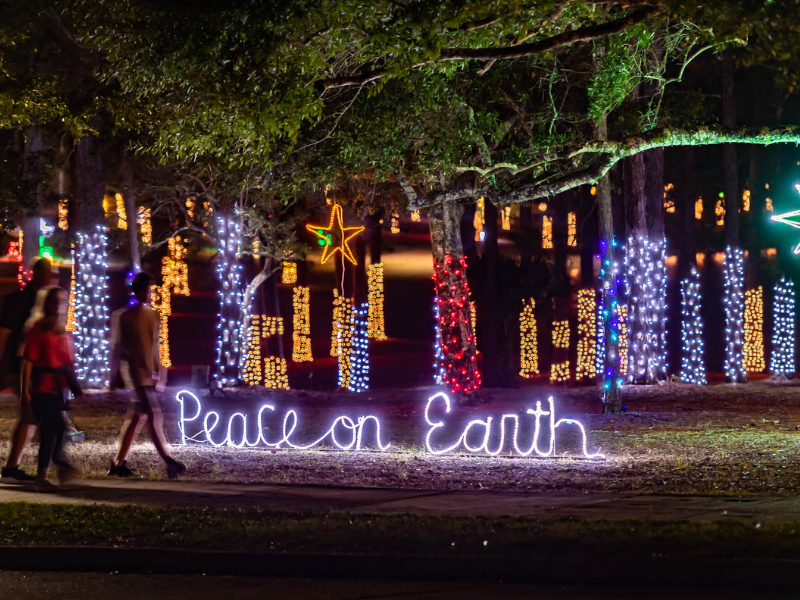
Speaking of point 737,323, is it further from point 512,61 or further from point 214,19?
point 214,19

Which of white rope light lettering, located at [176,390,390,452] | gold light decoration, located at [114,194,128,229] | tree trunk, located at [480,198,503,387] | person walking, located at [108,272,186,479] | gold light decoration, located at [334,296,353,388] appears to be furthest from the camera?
gold light decoration, located at [114,194,128,229]

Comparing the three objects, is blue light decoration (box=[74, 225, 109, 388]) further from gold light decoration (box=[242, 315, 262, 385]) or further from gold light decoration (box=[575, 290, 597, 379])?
gold light decoration (box=[575, 290, 597, 379])

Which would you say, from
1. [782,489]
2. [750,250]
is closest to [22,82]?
[782,489]

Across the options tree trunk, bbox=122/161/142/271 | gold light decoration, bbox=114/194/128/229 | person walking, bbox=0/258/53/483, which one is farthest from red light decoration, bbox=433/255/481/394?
gold light decoration, bbox=114/194/128/229

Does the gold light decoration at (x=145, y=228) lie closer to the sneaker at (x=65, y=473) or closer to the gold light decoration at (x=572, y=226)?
the gold light decoration at (x=572, y=226)

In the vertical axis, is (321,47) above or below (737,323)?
above

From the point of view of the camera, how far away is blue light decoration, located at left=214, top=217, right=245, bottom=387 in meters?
27.5

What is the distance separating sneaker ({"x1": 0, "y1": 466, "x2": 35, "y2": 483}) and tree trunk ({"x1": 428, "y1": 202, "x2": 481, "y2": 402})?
12.7 m

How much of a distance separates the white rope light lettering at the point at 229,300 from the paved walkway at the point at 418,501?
55.3 ft

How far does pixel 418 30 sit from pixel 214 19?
2402mm

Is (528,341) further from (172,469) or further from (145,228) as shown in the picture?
(172,469)

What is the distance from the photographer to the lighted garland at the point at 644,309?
2662 cm

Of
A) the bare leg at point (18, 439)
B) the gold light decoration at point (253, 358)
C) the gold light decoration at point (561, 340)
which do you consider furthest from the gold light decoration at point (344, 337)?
the bare leg at point (18, 439)

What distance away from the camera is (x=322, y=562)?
24.8ft
